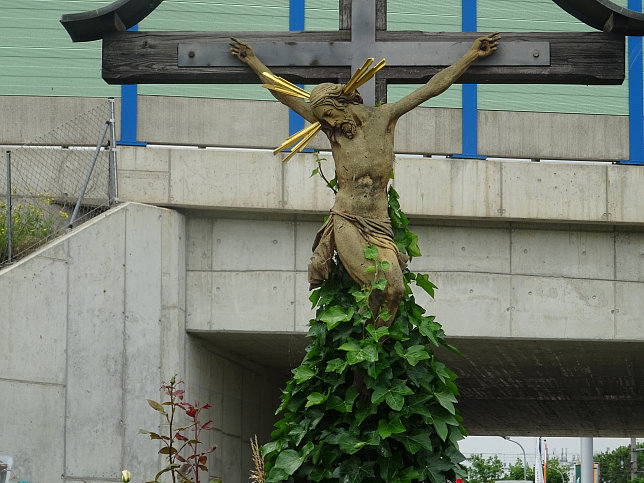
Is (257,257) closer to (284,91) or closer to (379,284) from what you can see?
(284,91)

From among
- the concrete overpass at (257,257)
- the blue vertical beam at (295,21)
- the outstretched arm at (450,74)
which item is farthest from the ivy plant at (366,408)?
the blue vertical beam at (295,21)

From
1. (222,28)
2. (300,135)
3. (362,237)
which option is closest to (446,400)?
(362,237)

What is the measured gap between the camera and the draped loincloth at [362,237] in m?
8.98

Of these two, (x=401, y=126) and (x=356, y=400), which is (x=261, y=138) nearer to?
(x=401, y=126)

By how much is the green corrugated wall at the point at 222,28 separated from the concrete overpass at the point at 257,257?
21 centimetres

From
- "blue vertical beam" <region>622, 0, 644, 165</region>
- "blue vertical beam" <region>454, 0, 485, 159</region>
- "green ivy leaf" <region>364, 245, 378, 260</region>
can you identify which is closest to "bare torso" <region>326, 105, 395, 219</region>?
"green ivy leaf" <region>364, 245, 378, 260</region>

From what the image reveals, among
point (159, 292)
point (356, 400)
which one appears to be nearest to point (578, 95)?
point (159, 292)

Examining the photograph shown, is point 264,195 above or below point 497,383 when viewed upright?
above

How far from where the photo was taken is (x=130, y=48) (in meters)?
10.3

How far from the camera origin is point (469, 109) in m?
18.0

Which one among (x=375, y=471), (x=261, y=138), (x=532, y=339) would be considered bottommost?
(x=375, y=471)

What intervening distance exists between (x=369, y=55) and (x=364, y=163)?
1314 millimetres

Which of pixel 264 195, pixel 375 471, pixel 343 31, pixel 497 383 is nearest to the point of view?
pixel 375 471

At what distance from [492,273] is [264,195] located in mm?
3364
